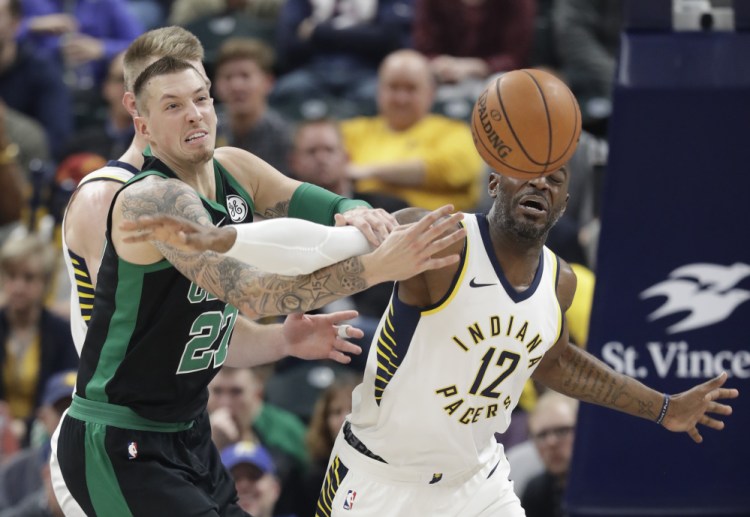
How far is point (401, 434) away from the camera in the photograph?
507 cm

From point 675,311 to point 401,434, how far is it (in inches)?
68.8

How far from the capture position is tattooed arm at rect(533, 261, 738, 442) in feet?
17.8

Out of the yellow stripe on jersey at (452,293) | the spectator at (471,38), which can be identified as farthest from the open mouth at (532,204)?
the spectator at (471,38)

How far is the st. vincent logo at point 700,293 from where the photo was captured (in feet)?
20.0

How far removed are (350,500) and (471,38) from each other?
6463mm

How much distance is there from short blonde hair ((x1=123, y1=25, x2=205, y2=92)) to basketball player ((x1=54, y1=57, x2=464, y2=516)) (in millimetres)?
102

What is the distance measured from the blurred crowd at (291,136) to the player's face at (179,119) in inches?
119

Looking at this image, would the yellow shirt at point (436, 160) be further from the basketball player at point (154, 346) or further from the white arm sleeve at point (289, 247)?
the white arm sleeve at point (289, 247)

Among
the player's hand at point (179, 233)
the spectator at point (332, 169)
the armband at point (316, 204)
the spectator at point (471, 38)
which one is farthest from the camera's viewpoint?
the spectator at point (471, 38)

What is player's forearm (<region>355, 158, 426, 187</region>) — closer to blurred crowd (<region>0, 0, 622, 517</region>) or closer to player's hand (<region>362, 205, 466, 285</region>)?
blurred crowd (<region>0, 0, 622, 517</region>)

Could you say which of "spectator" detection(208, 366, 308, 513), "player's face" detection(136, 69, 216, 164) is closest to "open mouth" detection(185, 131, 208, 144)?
"player's face" detection(136, 69, 216, 164)

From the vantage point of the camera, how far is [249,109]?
986cm

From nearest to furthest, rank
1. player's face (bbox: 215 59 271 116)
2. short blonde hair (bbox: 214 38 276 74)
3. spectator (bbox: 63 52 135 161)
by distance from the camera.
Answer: player's face (bbox: 215 59 271 116) < short blonde hair (bbox: 214 38 276 74) < spectator (bbox: 63 52 135 161)

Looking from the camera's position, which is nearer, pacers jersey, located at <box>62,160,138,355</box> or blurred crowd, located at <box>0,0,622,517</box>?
pacers jersey, located at <box>62,160,138,355</box>
